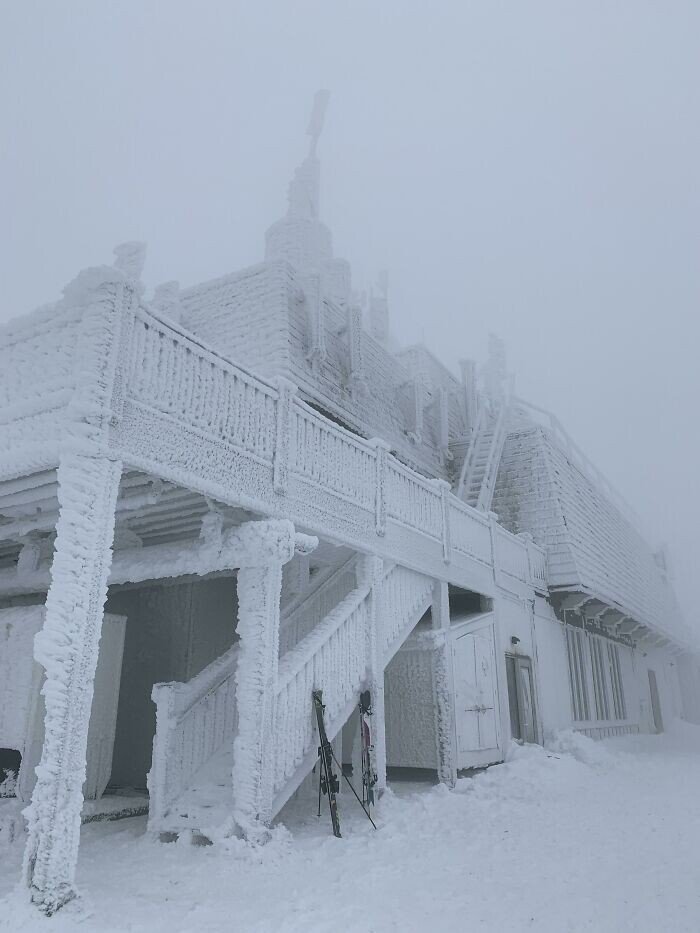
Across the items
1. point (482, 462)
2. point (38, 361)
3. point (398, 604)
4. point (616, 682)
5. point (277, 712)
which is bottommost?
point (277, 712)

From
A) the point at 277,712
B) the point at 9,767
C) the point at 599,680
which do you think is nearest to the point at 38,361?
the point at 277,712

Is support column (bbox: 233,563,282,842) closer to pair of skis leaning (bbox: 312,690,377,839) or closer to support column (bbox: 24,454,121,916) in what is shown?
pair of skis leaning (bbox: 312,690,377,839)

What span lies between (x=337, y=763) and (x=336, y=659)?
127 centimetres

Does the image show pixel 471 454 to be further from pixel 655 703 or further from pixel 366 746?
pixel 655 703

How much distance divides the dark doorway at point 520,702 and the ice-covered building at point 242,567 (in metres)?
0.07

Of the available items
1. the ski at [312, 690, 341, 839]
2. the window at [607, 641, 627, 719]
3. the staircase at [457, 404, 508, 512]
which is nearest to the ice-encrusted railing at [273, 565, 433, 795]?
the ski at [312, 690, 341, 839]

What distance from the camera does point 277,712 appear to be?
7.64 metres

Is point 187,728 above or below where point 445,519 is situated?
below

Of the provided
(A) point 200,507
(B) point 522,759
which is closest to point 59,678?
(A) point 200,507

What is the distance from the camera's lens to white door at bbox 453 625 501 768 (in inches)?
476

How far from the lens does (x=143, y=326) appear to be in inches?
255

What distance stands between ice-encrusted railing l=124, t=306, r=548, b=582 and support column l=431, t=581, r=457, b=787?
906 mm

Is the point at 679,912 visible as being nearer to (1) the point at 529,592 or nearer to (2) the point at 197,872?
(2) the point at 197,872

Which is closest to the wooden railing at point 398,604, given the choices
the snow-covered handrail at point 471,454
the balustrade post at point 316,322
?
the balustrade post at point 316,322
